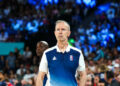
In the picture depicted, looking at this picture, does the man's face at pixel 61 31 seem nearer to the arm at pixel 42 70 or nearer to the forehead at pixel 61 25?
the forehead at pixel 61 25

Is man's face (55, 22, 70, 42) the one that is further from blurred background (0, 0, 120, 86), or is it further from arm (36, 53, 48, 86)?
blurred background (0, 0, 120, 86)

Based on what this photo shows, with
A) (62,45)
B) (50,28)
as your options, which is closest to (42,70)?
(62,45)

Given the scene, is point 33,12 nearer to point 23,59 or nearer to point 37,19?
point 37,19

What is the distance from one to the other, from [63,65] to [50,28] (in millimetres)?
14680

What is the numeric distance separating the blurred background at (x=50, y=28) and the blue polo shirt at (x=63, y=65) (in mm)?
10635

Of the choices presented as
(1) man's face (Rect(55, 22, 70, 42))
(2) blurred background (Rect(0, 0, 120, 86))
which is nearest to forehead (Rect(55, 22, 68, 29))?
(1) man's face (Rect(55, 22, 70, 42))

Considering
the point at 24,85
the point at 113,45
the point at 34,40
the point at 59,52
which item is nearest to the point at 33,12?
the point at 34,40

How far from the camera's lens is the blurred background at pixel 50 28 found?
16.7m

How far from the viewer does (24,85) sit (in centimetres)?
1016

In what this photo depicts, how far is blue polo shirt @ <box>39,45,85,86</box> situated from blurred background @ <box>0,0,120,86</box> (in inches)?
419

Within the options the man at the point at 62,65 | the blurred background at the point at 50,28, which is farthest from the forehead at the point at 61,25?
the blurred background at the point at 50,28

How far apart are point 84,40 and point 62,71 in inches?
559

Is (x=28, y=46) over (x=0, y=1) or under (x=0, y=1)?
under

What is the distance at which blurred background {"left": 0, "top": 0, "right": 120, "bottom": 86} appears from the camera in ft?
54.9
